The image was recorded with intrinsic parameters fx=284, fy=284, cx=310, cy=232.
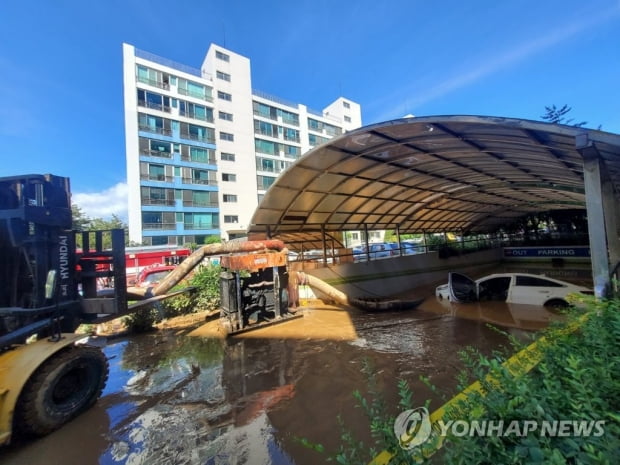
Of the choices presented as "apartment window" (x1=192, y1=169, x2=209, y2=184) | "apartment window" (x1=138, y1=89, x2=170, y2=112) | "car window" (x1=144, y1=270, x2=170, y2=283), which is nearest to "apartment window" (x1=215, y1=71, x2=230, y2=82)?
"apartment window" (x1=138, y1=89, x2=170, y2=112)

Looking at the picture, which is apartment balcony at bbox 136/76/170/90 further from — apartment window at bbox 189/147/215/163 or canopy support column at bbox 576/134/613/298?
canopy support column at bbox 576/134/613/298

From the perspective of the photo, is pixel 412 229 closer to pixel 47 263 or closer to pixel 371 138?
pixel 371 138

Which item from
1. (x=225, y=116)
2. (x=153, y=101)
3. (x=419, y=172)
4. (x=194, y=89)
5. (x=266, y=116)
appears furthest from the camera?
(x=266, y=116)

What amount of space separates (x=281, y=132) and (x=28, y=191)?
3432cm

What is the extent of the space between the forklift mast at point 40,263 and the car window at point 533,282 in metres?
11.7

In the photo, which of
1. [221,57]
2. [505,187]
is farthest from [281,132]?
[505,187]

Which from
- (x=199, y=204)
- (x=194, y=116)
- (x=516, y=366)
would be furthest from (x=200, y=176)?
(x=516, y=366)

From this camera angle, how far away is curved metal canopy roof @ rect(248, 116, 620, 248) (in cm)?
595

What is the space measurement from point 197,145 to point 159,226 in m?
9.04

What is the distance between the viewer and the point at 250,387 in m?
4.95

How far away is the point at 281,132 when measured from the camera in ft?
119

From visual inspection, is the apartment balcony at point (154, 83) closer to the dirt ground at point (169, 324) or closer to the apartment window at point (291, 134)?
the apartment window at point (291, 134)

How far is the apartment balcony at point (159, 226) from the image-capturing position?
2528cm

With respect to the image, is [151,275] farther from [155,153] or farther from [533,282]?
[155,153]
